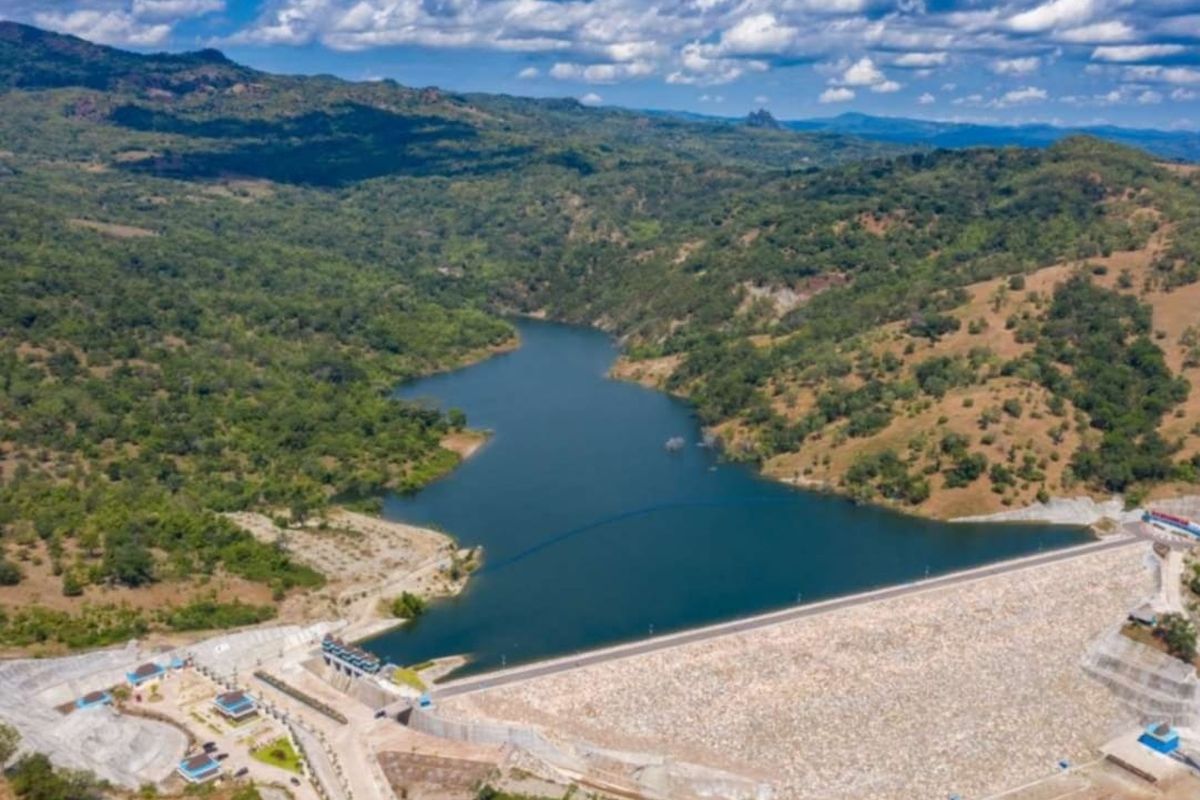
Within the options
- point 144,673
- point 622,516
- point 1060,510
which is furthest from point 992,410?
point 144,673

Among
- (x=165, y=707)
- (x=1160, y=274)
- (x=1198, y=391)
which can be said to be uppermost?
(x=1160, y=274)

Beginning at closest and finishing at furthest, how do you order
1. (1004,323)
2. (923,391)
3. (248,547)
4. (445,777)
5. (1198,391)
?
(445,777)
(248,547)
(1198,391)
(923,391)
(1004,323)

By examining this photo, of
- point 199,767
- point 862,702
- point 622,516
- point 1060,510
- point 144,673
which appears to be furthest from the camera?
point 1060,510

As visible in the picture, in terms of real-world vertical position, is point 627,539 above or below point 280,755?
above

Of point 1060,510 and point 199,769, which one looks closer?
point 199,769

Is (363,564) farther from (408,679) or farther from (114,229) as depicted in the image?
(114,229)

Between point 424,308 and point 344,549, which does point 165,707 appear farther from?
point 424,308

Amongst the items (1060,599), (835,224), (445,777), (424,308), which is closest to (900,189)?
(835,224)
